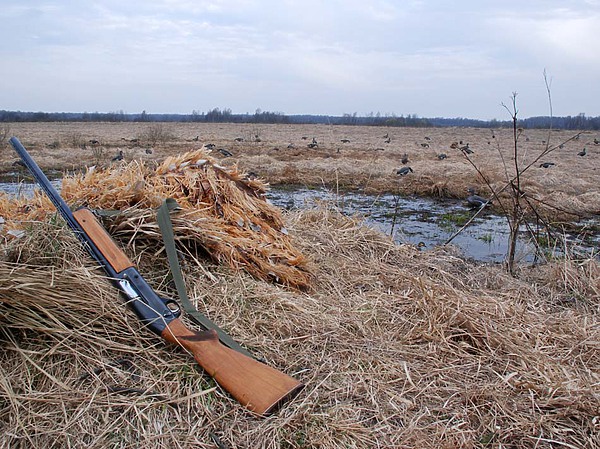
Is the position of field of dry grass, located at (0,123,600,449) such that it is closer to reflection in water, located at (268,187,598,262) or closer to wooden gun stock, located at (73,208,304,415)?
wooden gun stock, located at (73,208,304,415)

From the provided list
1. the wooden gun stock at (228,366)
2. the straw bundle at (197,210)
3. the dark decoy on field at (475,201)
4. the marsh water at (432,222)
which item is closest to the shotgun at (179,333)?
the wooden gun stock at (228,366)

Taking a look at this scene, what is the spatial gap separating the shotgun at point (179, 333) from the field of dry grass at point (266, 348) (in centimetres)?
5

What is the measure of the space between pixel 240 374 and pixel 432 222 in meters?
7.40

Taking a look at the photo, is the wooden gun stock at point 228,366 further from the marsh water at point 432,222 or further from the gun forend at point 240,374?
the marsh water at point 432,222

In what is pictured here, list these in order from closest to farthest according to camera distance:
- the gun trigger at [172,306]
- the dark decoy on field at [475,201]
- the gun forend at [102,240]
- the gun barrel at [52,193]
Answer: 1. the gun trigger at [172,306]
2. the gun forend at [102,240]
3. the gun barrel at [52,193]
4. the dark decoy on field at [475,201]

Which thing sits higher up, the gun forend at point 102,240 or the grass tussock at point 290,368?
the gun forend at point 102,240

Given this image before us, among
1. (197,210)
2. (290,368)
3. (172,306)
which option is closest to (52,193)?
(197,210)

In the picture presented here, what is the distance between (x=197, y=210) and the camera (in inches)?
126

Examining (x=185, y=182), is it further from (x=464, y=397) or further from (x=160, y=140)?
(x=160, y=140)

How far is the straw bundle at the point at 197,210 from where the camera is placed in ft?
10.1

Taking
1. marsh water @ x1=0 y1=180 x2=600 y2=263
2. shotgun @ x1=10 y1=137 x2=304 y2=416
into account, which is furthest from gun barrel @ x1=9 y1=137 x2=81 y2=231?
marsh water @ x1=0 y1=180 x2=600 y2=263

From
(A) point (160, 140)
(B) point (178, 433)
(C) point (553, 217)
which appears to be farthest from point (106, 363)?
(A) point (160, 140)

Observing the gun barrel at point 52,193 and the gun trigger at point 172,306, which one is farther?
the gun barrel at point 52,193

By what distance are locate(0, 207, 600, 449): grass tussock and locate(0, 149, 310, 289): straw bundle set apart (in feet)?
0.48
